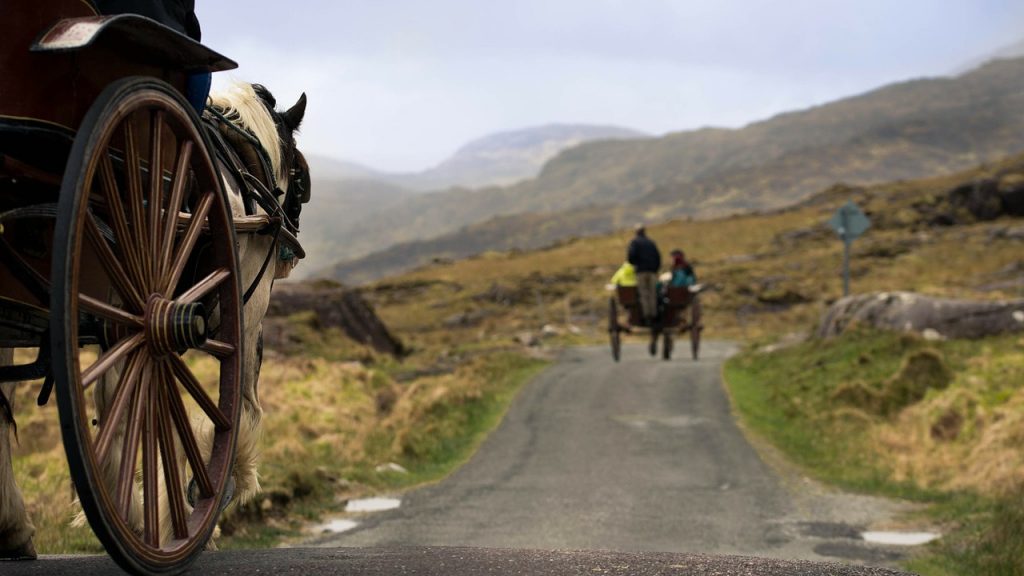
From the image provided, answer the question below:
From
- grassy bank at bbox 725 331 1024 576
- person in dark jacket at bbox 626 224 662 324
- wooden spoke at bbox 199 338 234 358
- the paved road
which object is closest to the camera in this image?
wooden spoke at bbox 199 338 234 358

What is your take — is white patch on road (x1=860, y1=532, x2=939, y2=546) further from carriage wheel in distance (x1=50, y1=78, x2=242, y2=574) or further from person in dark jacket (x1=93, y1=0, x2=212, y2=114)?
person in dark jacket (x1=93, y1=0, x2=212, y2=114)

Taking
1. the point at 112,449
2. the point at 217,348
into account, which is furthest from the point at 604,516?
the point at 217,348

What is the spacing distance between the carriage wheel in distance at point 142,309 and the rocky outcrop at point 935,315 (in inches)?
599

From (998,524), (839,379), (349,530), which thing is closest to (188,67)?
(349,530)

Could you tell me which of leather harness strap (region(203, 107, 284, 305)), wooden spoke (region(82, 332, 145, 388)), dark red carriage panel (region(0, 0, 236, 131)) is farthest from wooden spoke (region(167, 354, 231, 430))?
dark red carriage panel (region(0, 0, 236, 131))

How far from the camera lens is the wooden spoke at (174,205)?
3590 millimetres

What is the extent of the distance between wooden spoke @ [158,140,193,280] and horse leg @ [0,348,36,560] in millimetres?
1011

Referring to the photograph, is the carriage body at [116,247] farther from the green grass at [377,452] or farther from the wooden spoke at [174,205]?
the green grass at [377,452]

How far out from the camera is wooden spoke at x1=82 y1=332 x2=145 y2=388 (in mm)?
3010

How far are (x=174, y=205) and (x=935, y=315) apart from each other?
16490mm

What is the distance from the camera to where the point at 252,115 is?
18.0ft

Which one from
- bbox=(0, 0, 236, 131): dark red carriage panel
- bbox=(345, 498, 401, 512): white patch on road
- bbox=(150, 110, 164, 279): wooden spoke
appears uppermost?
bbox=(0, 0, 236, 131): dark red carriage panel

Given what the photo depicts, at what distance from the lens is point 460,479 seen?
1229 centimetres

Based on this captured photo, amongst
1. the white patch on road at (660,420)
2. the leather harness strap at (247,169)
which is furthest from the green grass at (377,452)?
the leather harness strap at (247,169)
